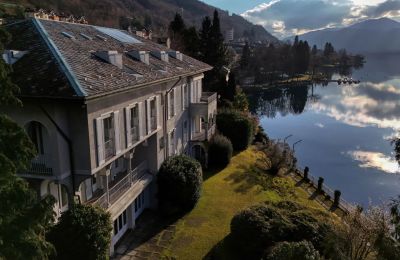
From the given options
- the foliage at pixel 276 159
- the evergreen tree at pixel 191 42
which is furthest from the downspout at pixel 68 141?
the evergreen tree at pixel 191 42

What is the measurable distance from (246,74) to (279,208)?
122 m

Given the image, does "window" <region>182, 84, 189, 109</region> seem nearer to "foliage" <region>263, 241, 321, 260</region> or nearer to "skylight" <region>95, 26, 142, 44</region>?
Answer: "skylight" <region>95, 26, 142, 44</region>

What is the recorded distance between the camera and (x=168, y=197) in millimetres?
25000

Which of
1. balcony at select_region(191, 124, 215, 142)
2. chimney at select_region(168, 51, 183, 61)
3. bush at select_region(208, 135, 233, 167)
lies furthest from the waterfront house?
bush at select_region(208, 135, 233, 167)

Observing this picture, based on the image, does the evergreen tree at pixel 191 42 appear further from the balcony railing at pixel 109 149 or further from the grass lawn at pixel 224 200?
the balcony railing at pixel 109 149

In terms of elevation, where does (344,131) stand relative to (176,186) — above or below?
below

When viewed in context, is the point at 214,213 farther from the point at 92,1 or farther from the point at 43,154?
the point at 92,1

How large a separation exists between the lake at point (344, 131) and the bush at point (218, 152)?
13694mm

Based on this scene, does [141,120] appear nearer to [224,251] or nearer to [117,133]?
[117,133]

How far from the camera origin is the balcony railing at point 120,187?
734 inches

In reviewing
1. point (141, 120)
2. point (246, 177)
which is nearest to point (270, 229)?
point (141, 120)

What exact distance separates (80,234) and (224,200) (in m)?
15.3

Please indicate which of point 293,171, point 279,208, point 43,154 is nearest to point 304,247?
point 279,208

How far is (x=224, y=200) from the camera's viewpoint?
28.9 meters
